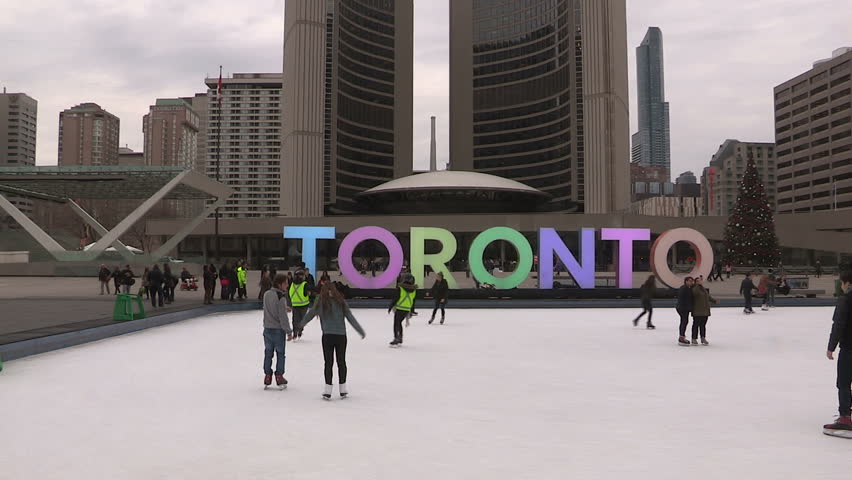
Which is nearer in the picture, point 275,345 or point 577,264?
point 275,345

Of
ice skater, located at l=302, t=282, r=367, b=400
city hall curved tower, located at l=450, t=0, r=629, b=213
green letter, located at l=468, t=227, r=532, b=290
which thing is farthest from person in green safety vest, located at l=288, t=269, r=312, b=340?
city hall curved tower, located at l=450, t=0, r=629, b=213

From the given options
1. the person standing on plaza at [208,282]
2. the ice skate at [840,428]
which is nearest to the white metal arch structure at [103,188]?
the person standing on plaza at [208,282]

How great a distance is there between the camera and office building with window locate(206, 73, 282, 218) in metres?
181

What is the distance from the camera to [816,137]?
380 ft

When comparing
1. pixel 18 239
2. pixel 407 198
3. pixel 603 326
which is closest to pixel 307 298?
pixel 603 326

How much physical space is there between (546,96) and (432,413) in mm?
108099

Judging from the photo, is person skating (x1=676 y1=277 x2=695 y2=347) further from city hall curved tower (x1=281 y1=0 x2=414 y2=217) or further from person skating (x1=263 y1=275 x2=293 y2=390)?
city hall curved tower (x1=281 y1=0 x2=414 y2=217)

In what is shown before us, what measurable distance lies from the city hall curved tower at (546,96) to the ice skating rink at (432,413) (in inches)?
2887

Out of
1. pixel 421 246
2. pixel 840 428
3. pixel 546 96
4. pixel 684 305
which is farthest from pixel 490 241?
pixel 546 96

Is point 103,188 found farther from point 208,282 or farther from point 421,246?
point 421,246

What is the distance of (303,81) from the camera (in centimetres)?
8831

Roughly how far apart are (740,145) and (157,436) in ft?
655

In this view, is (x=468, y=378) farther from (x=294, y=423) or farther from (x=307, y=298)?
(x=307, y=298)

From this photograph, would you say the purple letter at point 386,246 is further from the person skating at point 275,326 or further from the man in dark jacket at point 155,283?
the person skating at point 275,326
